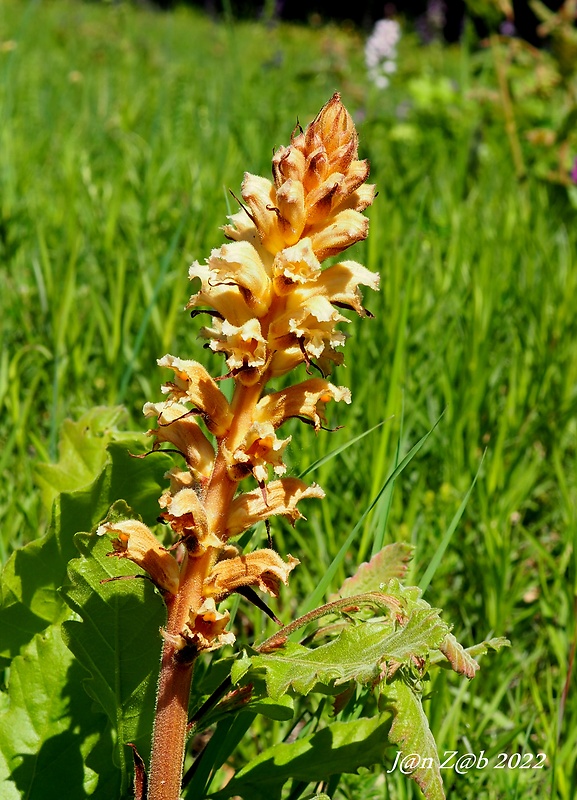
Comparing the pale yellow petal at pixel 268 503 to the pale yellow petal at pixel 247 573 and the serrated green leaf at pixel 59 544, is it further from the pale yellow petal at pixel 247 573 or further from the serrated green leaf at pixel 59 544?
the serrated green leaf at pixel 59 544

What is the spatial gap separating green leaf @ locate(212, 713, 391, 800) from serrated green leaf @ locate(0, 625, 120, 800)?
0.18 metres

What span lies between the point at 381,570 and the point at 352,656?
0.27 meters

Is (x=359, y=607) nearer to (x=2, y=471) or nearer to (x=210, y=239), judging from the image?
(x=2, y=471)

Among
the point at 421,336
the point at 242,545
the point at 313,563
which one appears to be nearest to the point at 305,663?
the point at 242,545

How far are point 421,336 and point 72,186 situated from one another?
4.85 ft

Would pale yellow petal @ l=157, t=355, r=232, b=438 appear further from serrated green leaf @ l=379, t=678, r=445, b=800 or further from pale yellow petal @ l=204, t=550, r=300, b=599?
serrated green leaf @ l=379, t=678, r=445, b=800

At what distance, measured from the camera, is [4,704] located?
1.21m

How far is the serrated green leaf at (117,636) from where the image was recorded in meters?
1.06

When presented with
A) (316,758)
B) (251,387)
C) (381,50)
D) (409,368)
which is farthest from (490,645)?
(381,50)

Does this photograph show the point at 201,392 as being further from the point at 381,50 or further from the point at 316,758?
the point at 381,50

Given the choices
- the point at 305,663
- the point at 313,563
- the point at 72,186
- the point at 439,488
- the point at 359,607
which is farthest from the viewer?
the point at 72,186

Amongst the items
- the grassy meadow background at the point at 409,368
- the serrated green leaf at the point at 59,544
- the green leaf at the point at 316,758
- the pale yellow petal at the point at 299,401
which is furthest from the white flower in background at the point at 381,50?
the green leaf at the point at 316,758

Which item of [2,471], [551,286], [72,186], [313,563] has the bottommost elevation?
[313,563]

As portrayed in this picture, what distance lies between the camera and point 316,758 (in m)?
1.13
